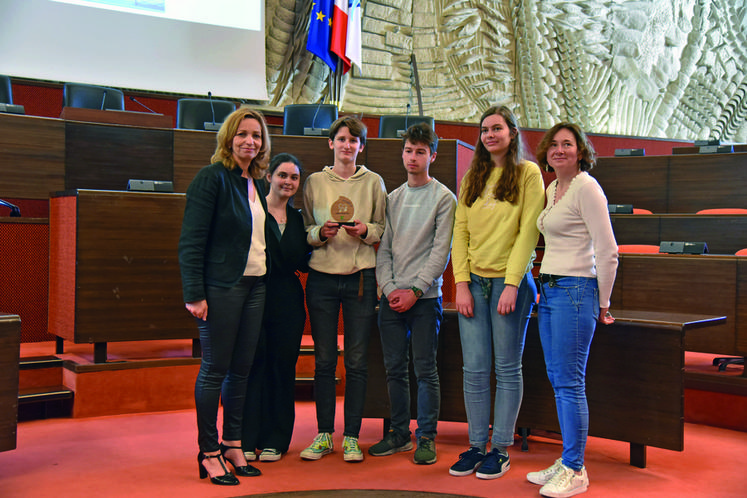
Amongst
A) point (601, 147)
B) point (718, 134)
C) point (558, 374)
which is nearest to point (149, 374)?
point (558, 374)

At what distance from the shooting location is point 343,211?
2.23 metres

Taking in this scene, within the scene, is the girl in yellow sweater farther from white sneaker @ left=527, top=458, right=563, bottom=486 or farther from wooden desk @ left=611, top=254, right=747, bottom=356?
wooden desk @ left=611, top=254, right=747, bottom=356

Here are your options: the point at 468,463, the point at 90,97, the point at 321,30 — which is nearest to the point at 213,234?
the point at 468,463

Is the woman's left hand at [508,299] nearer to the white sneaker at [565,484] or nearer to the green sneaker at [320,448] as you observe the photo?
the white sneaker at [565,484]

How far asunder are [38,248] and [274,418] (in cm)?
201

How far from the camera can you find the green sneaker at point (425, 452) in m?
2.25

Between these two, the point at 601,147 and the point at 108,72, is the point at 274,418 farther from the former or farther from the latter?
the point at 601,147

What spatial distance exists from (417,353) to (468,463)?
1.36ft

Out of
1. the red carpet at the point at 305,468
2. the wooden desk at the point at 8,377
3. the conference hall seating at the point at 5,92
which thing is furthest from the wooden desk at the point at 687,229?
the conference hall seating at the point at 5,92

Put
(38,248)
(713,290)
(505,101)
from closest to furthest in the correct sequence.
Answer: (713,290)
(38,248)
(505,101)

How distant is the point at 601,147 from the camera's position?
23.2 ft

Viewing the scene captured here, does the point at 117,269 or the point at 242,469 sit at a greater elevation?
the point at 117,269

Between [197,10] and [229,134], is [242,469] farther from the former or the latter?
[197,10]

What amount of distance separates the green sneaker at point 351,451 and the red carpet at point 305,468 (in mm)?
25
